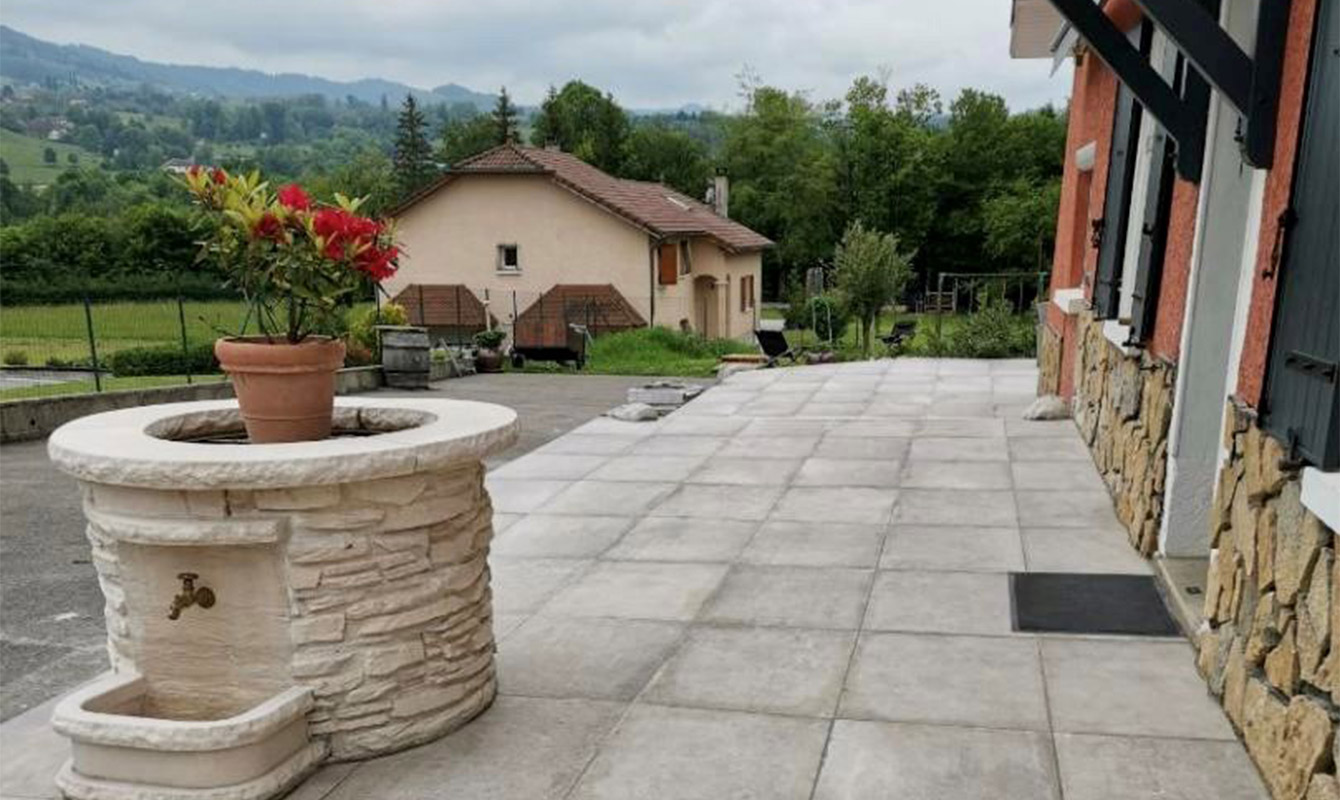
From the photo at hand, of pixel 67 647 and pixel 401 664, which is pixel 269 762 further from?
pixel 67 647

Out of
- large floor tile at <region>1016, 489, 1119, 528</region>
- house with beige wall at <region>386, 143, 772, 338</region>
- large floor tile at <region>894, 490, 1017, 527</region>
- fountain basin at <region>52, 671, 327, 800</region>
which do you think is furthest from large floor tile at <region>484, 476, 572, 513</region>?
house with beige wall at <region>386, 143, 772, 338</region>

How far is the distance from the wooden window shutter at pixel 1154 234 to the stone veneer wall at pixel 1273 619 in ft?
6.38

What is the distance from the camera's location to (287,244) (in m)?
3.40

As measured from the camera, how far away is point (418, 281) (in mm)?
27562

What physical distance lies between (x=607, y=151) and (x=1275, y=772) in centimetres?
4829

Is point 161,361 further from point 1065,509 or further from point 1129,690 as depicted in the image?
point 1129,690

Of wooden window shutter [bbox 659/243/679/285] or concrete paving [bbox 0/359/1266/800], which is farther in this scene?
wooden window shutter [bbox 659/243/679/285]

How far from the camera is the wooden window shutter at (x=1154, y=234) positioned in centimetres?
524

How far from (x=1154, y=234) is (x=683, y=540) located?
10.3 feet

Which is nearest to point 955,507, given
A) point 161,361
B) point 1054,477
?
point 1054,477

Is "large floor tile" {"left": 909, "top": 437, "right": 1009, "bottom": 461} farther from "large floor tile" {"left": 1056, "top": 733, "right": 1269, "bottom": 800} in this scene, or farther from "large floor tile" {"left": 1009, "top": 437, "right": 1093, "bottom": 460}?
"large floor tile" {"left": 1056, "top": 733, "right": 1269, "bottom": 800}

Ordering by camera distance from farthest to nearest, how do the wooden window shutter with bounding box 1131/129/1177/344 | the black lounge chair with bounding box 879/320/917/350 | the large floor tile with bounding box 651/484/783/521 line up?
1. the black lounge chair with bounding box 879/320/917/350
2. the large floor tile with bounding box 651/484/783/521
3. the wooden window shutter with bounding box 1131/129/1177/344

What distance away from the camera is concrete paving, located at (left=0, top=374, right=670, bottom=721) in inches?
168

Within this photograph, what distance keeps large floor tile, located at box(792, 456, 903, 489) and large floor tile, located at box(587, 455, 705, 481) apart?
0.92 meters
